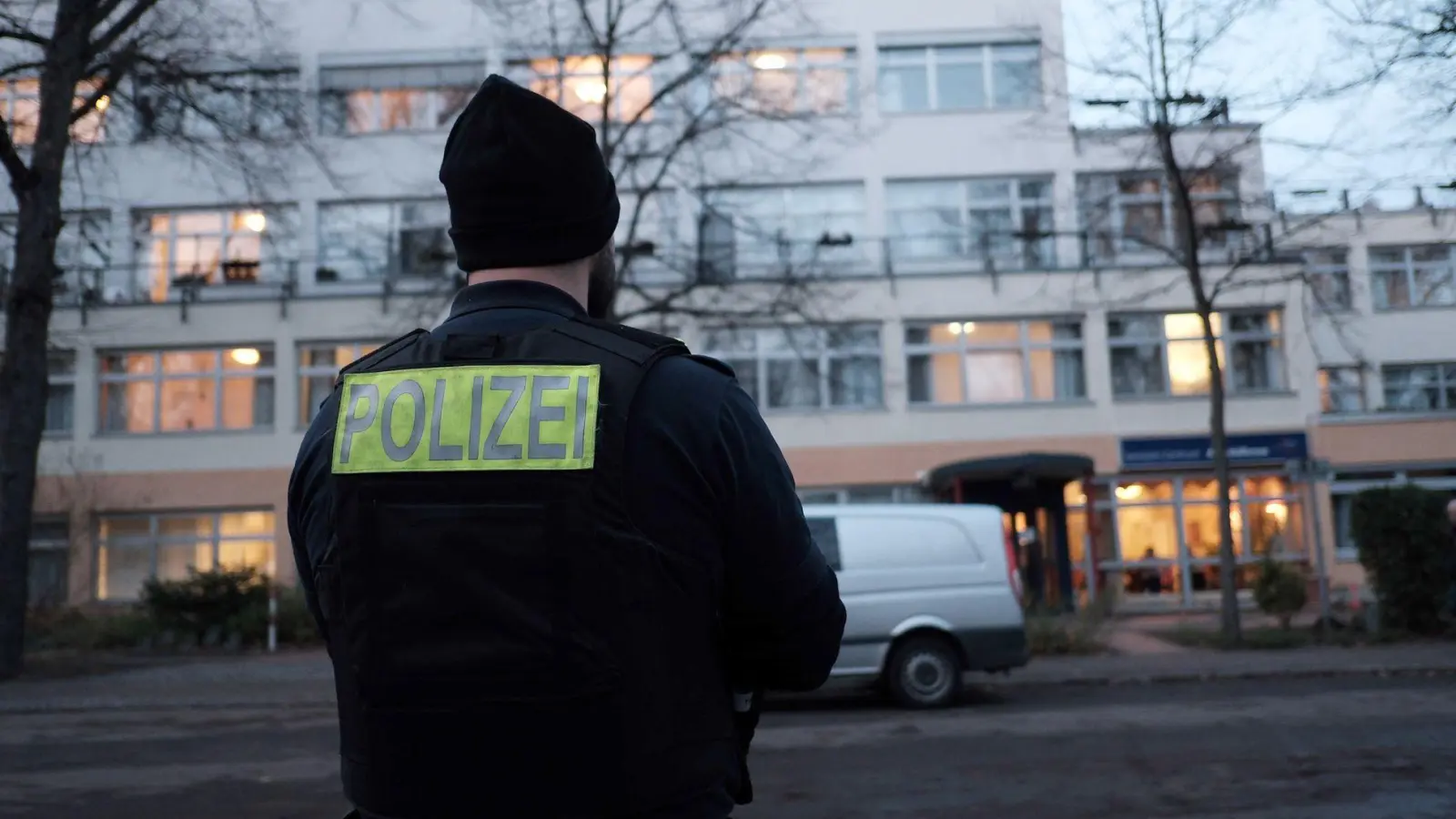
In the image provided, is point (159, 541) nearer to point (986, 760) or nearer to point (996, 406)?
point (996, 406)

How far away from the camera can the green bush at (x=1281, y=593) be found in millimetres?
18141

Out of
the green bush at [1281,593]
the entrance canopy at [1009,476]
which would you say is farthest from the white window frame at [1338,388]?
the green bush at [1281,593]

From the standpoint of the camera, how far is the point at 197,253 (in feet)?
96.6

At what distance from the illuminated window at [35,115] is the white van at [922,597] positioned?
12.2 meters

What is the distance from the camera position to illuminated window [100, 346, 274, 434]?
2862 centimetres

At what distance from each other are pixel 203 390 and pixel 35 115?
40.5 feet

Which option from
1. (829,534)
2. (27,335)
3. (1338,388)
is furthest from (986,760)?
(1338,388)

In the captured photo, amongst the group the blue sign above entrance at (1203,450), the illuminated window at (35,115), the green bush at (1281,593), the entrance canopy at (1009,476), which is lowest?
the green bush at (1281,593)

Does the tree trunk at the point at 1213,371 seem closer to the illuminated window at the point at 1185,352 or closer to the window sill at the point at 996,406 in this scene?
the window sill at the point at 996,406

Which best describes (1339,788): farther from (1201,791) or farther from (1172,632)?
(1172,632)

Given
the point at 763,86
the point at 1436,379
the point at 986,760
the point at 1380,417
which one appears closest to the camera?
the point at 986,760

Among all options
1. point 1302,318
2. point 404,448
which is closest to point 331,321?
point 1302,318

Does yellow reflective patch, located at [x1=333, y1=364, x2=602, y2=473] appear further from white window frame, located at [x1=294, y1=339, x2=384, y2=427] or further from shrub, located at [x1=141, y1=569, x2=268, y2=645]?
white window frame, located at [x1=294, y1=339, x2=384, y2=427]

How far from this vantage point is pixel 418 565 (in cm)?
160
